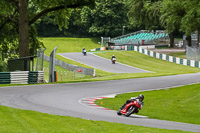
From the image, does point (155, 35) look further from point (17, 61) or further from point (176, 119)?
point (176, 119)

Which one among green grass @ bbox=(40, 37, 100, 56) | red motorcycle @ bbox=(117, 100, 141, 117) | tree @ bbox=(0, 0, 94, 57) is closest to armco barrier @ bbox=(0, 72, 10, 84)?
tree @ bbox=(0, 0, 94, 57)

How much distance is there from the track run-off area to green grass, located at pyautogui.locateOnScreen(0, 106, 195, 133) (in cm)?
143

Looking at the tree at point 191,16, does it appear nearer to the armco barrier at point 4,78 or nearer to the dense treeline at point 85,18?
the dense treeline at point 85,18

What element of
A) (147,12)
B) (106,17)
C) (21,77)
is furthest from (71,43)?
(21,77)

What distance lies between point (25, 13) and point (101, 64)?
24469 millimetres

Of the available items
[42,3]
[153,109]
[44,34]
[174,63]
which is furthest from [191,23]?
[44,34]

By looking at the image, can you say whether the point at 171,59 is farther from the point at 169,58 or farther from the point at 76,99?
the point at 76,99

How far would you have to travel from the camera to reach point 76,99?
21.8 m

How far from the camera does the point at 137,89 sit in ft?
88.9

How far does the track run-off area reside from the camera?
49.0 feet

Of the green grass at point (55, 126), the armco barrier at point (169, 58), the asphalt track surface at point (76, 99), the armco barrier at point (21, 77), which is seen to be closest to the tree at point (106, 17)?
the armco barrier at point (169, 58)

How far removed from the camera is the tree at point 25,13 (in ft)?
113

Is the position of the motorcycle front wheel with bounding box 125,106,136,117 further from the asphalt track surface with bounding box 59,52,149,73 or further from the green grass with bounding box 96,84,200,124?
the asphalt track surface with bounding box 59,52,149,73

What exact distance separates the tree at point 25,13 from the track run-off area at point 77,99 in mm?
8225
